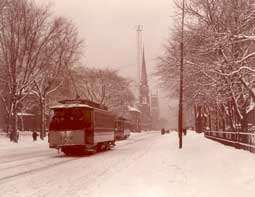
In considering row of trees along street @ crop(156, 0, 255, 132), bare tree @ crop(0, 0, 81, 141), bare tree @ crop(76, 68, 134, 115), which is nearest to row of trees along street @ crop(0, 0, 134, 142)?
bare tree @ crop(0, 0, 81, 141)

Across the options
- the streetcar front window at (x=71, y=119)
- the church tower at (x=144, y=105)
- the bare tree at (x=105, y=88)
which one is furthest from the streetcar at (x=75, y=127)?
the church tower at (x=144, y=105)

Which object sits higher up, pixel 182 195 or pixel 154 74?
pixel 154 74

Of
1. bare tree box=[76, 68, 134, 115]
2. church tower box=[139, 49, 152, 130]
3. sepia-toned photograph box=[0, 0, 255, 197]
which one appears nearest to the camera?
sepia-toned photograph box=[0, 0, 255, 197]

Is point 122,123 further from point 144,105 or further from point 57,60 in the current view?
point 144,105

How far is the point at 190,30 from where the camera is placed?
3622cm

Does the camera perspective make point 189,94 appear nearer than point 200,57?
No

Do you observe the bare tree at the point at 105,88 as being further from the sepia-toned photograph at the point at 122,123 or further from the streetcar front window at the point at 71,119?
the streetcar front window at the point at 71,119

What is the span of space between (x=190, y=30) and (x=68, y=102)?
1067 centimetres

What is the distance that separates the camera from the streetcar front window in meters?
30.0

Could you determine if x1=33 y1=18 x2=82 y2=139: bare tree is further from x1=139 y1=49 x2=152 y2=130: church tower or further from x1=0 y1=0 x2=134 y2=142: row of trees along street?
x1=139 y1=49 x2=152 y2=130: church tower

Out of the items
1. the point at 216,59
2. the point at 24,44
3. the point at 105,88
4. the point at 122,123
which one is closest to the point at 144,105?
the point at 105,88

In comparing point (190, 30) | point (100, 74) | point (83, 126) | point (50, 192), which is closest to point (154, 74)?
point (190, 30)

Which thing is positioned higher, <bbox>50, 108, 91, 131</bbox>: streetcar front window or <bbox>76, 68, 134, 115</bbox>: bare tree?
<bbox>76, 68, 134, 115</bbox>: bare tree

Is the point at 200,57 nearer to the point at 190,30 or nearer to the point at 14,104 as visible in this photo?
the point at 190,30
